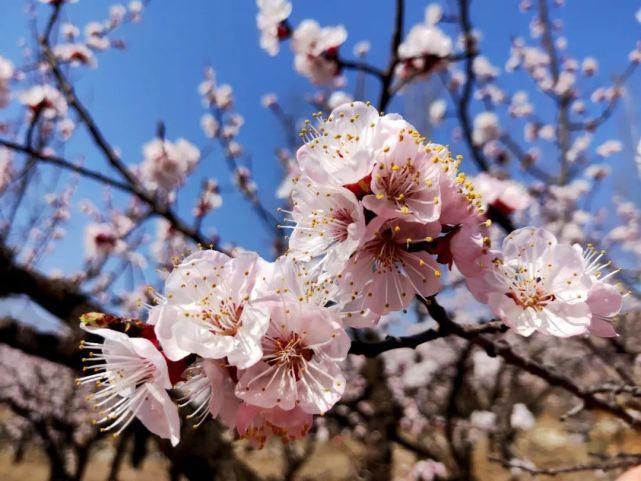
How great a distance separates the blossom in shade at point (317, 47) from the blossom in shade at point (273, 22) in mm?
97

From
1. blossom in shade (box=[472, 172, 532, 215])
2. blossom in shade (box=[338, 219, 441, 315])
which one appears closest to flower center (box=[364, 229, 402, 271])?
blossom in shade (box=[338, 219, 441, 315])

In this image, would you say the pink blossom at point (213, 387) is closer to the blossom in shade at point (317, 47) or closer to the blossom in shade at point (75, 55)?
the blossom in shade at point (317, 47)

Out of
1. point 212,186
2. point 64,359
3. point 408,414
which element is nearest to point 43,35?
point 64,359

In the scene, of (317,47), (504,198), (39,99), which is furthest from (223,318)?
(39,99)

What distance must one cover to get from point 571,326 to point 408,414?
742 cm

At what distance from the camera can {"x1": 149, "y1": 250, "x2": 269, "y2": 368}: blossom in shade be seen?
2.60 feet

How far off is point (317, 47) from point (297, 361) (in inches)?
110

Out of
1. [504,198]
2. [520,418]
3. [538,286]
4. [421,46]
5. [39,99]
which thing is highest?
[421,46]

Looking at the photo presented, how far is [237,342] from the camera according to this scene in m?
0.81

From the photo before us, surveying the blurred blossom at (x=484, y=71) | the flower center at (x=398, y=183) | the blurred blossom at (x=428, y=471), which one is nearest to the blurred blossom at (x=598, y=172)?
the blurred blossom at (x=484, y=71)

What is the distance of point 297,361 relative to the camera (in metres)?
0.88

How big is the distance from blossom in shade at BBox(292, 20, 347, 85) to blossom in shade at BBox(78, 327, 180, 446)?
2762mm

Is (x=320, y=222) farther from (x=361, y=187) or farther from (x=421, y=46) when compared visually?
(x=421, y=46)

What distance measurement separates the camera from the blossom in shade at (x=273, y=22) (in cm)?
325
